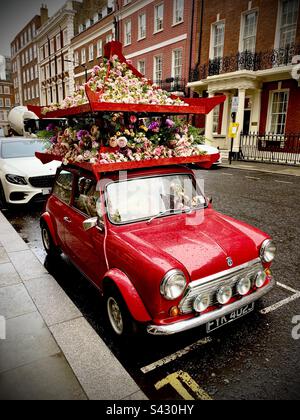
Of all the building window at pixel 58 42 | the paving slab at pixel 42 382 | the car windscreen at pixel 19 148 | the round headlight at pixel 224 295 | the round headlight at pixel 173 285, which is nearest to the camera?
the paving slab at pixel 42 382

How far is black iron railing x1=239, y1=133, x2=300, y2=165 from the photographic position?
1666cm

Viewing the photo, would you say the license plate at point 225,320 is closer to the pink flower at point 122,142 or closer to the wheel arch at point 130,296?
the wheel arch at point 130,296

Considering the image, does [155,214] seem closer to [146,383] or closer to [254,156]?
[146,383]

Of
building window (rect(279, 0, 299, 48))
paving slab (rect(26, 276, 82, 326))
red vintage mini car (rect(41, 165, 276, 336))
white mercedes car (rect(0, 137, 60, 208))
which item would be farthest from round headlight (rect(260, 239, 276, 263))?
building window (rect(279, 0, 299, 48))

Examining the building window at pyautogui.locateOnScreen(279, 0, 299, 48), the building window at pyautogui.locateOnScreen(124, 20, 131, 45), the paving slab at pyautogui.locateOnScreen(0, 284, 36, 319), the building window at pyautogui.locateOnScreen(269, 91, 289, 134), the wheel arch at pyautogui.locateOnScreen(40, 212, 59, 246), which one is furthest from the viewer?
the building window at pyautogui.locateOnScreen(124, 20, 131, 45)

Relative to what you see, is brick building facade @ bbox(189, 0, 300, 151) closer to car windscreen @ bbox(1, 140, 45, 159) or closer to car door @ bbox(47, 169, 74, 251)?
car windscreen @ bbox(1, 140, 45, 159)

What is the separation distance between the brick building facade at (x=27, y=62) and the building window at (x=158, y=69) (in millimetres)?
30212

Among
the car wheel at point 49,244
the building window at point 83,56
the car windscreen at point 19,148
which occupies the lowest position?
the car wheel at point 49,244

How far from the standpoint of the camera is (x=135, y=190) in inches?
126

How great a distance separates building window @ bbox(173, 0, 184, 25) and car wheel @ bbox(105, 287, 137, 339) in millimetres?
24891

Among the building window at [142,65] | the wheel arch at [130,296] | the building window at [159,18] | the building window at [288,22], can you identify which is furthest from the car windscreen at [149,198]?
the building window at [142,65]

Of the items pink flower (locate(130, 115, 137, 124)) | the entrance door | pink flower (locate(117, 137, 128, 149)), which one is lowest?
pink flower (locate(117, 137, 128, 149))

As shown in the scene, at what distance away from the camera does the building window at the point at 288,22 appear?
16.4 metres

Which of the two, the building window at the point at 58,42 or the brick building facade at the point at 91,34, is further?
the building window at the point at 58,42
